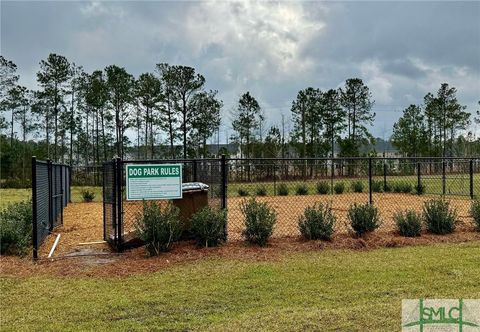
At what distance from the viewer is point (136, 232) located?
7.08 meters

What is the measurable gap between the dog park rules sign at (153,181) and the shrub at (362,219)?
3.16 meters

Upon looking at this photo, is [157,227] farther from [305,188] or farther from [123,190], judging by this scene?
[305,188]

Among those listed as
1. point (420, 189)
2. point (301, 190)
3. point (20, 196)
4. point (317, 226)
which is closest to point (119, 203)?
point (317, 226)

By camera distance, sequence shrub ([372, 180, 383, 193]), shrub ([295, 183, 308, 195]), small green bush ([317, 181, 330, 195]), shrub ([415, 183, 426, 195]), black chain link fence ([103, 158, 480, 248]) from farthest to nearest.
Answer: shrub ([372, 180, 383, 193]) → shrub ([295, 183, 308, 195]) → small green bush ([317, 181, 330, 195]) → shrub ([415, 183, 426, 195]) → black chain link fence ([103, 158, 480, 248])

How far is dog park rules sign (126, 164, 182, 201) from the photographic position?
7160mm

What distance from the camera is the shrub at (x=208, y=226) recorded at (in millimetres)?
7125

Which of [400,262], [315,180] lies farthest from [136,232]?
[315,180]

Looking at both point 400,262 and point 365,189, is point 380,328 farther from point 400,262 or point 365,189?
point 365,189

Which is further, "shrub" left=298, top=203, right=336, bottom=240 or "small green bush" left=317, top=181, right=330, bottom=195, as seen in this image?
"small green bush" left=317, top=181, right=330, bottom=195

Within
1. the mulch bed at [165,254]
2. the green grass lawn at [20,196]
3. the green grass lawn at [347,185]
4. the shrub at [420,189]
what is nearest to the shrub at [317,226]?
the mulch bed at [165,254]

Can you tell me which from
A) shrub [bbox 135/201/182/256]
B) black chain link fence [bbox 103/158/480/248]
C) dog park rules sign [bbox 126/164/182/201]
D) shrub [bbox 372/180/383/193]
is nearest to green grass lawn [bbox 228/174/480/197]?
black chain link fence [bbox 103/158/480/248]

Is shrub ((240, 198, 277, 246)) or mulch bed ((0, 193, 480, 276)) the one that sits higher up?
shrub ((240, 198, 277, 246))

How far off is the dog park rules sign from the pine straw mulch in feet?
2.76

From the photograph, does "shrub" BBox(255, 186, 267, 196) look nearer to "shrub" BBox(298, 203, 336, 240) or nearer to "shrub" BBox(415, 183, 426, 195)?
"shrub" BBox(415, 183, 426, 195)
